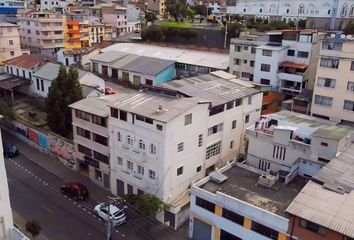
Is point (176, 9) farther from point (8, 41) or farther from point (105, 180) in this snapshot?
point (105, 180)

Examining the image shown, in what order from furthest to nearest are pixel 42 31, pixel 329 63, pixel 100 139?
1. pixel 42 31
2. pixel 329 63
3. pixel 100 139

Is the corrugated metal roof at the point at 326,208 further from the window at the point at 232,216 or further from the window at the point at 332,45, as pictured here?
the window at the point at 332,45

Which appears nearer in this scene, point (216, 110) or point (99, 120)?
point (216, 110)

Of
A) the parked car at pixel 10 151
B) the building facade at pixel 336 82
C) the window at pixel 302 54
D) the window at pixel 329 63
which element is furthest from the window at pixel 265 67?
the parked car at pixel 10 151

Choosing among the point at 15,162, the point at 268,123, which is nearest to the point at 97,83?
the point at 15,162

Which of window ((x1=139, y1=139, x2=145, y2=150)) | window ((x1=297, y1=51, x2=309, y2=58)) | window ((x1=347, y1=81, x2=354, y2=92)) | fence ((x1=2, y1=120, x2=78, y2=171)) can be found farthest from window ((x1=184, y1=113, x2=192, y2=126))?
window ((x1=297, y1=51, x2=309, y2=58))

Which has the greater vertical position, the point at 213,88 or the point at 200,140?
the point at 213,88

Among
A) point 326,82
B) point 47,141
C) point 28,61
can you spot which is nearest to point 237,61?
point 326,82
